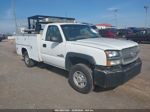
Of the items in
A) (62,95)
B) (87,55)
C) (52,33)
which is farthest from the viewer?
(52,33)

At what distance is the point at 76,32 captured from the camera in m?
4.82

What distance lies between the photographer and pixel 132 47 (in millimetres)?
4008

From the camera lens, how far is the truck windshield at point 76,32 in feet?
14.9

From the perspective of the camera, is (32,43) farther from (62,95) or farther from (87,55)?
(87,55)

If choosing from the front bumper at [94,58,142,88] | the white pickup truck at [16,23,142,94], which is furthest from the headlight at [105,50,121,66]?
the front bumper at [94,58,142,88]

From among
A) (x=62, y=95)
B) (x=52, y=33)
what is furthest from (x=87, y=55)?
(x=52, y=33)

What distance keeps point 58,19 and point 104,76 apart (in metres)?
4.30

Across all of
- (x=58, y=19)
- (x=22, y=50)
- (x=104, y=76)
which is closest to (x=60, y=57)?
(x=104, y=76)

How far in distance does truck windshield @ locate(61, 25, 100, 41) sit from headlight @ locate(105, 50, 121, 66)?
4.69 feet

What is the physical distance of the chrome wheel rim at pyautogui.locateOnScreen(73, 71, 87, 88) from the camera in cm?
399

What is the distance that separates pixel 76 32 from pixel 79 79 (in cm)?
162

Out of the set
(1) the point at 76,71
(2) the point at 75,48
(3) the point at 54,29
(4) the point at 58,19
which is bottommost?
(1) the point at 76,71

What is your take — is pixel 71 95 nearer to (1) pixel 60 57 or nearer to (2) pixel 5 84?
(1) pixel 60 57

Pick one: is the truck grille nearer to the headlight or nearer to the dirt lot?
the headlight
